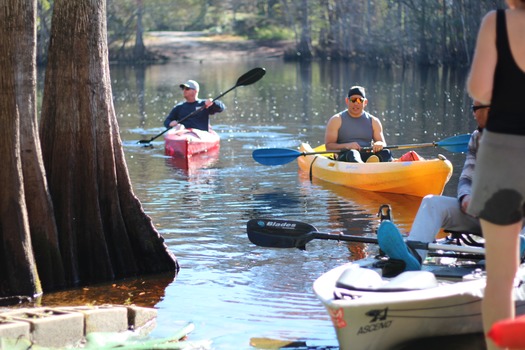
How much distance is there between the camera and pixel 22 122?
812 cm

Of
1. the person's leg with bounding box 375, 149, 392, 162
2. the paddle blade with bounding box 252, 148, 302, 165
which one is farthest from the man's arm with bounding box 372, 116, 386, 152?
the paddle blade with bounding box 252, 148, 302, 165

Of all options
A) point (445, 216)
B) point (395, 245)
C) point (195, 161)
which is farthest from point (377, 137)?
point (395, 245)

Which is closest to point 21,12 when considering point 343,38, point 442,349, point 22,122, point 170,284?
point 22,122

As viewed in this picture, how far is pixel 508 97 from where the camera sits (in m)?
4.69

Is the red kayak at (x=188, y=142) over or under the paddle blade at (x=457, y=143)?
under

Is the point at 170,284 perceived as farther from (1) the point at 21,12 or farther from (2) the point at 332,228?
(2) the point at 332,228

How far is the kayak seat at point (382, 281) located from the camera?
6580 millimetres

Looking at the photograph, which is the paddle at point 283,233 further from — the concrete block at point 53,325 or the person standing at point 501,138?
the person standing at point 501,138

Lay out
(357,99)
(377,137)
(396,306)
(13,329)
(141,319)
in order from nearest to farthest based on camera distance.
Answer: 1. (13,329)
2. (396,306)
3. (141,319)
4. (357,99)
5. (377,137)

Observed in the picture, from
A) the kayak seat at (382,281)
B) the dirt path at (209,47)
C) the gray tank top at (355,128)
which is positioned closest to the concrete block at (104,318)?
the kayak seat at (382,281)

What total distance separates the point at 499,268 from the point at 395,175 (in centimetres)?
915

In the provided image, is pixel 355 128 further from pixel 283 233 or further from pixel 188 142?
pixel 283 233

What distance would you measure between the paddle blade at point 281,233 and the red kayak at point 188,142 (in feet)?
31.6

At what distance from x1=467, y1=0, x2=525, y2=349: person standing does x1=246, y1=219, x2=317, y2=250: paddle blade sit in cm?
382
